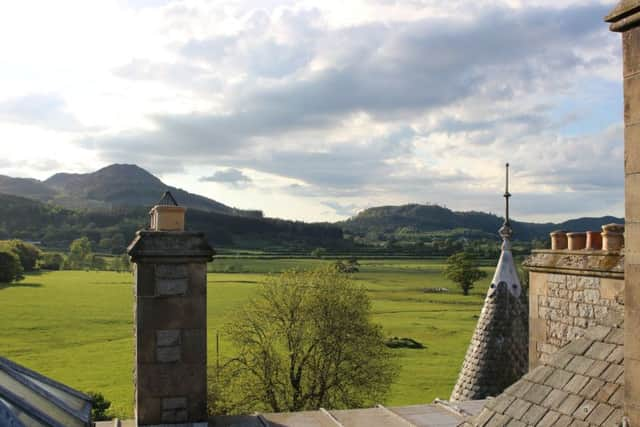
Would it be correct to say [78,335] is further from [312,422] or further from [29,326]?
[312,422]

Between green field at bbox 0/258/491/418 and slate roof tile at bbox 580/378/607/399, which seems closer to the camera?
slate roof tile at bbox 580/378/607/399

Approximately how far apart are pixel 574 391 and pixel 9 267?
181 ft

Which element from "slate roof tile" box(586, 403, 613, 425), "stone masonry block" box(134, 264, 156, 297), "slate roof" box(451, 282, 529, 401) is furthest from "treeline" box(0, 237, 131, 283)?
"slate roof tile" box(586, 403, 613, 425)

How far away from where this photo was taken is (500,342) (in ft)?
41.7

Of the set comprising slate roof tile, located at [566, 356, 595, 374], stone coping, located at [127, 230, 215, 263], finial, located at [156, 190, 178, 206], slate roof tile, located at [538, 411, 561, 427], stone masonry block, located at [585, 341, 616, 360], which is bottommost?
slate roof tile, located at [538, 411, 561, 427]

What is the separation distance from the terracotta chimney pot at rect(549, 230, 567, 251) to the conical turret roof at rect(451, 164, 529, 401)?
6478mm

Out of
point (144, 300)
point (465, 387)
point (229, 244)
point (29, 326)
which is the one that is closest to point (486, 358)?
point (465, 387)

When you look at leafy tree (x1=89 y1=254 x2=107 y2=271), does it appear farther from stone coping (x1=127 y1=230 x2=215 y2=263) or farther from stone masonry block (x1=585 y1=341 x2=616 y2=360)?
stone masonry block (x1=585 y1=341 x2=616 y2=360)

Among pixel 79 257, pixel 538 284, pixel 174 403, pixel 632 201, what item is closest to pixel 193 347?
pixel 174 403

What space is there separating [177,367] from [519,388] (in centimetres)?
348

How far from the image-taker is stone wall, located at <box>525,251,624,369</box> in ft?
18.4

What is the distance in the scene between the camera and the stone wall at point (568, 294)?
5609 millimetres

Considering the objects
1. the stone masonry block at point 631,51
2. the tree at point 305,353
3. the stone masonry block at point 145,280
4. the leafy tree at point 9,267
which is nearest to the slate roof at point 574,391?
the stone masonry block at point 631,51

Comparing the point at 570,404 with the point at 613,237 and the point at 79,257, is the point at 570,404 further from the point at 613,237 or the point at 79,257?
the point at 79,257
